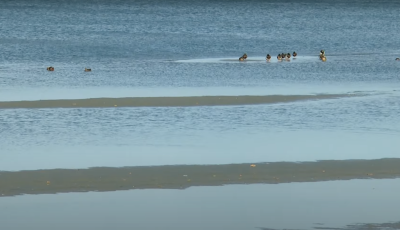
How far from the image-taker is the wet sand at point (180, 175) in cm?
1063

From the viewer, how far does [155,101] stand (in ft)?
61.5

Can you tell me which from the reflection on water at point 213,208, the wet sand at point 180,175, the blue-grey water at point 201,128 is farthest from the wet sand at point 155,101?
the reflection on water at point 213,208

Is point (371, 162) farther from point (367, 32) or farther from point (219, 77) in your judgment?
point (367, 32)

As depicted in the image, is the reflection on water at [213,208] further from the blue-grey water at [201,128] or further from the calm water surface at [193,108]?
the calm water surface at [193,108]

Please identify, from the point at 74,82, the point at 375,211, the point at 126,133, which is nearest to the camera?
the point at 375,211

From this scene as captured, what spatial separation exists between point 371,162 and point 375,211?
2.89m

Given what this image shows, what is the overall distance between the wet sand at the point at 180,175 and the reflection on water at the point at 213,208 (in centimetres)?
31

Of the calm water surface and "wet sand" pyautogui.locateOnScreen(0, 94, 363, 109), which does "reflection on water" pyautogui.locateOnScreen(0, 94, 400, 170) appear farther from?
"wet sand" pyautogui.locateOnScreen(0, 94, 363, 109)

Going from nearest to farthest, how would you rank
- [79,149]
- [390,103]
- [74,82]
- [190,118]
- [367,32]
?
[79,149] → [190,118] → [390,103] → [74,82] → [367,32]

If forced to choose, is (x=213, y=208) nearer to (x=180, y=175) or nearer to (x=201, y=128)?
(x=180, y=175)

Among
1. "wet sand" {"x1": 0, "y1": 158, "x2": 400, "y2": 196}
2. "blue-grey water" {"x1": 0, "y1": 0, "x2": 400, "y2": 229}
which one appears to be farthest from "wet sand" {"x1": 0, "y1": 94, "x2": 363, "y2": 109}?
"wet sand" {"x1": 0, "y1": 158, "x2": 400, "y2": 196}

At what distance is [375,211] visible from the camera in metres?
9.33

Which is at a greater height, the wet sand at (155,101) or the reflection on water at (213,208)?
the reflection on water at (213,208)

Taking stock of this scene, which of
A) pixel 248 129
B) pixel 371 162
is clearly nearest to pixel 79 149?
pixel 248 129
